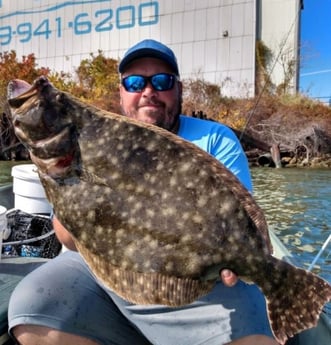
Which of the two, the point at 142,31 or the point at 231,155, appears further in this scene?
the point at 142,31

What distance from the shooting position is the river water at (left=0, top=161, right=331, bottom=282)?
7.01 metres

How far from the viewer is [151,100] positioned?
293 cm

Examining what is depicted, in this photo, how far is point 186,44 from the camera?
2834 cm

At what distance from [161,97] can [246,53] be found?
2542 cm

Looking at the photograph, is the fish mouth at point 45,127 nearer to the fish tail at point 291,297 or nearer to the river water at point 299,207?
the fish tail at point 291,297

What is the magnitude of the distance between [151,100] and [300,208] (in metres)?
8.31

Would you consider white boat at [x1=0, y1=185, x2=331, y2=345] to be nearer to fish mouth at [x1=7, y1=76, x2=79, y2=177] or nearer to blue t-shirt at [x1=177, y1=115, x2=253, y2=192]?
blue t-shirt at [x1=177, y1=115, x2=253, y2=192]

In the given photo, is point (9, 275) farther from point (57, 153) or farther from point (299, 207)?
point (299, 207)

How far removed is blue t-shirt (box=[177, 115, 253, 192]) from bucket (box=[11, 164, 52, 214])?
1.80 m

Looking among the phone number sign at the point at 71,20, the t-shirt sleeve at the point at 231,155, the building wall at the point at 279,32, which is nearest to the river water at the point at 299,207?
the t-shirt sleeve at the point at 231,155

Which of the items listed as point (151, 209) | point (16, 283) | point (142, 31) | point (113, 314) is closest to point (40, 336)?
point (113, 314)

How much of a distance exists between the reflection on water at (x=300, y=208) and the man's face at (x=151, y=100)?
6.72ft

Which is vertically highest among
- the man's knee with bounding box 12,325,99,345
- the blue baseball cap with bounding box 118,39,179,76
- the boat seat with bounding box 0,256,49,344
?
Result: the blue baseball cap with bounding box 118,39,179,76

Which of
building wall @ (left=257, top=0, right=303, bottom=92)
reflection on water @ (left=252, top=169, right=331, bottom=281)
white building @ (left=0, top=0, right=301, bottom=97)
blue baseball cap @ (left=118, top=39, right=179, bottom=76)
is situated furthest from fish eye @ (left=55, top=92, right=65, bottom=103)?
building wall @ (left=257, top=0, right=303, bottom=92)
